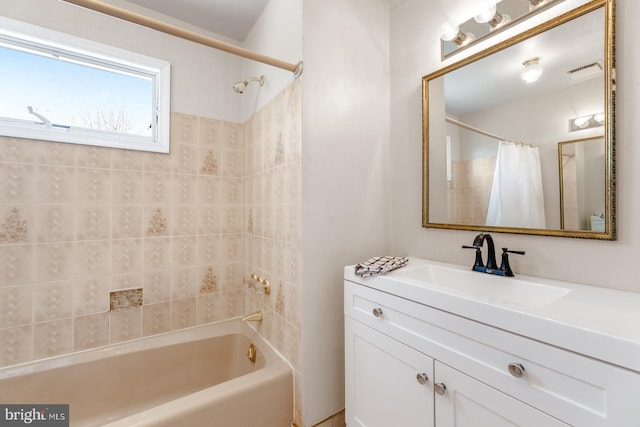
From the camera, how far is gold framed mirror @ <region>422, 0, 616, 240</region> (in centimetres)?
95

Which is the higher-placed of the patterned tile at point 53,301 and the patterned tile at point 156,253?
the patterned tile at point 156,253

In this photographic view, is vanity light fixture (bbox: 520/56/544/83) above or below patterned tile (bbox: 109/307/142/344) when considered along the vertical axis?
above

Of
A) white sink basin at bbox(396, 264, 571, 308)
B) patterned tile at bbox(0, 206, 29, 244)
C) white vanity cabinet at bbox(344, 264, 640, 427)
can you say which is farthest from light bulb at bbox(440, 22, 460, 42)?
patterned tile at bbox(0, 206, 29, 244)

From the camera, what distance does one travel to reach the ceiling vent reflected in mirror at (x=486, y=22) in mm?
1119

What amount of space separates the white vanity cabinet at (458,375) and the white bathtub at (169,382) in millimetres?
437

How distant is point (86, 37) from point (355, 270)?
2.02m

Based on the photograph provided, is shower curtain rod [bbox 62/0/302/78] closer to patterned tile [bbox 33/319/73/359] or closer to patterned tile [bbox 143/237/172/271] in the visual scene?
patterned tile [bbox 143/237/172/271]

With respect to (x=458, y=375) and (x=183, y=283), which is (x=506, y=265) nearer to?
(x=458, y=375)

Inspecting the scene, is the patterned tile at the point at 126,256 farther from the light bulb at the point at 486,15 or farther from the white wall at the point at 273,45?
the light bulb at the point at 486,15

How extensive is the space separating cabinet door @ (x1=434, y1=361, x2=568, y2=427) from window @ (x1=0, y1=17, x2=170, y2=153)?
6.40ft

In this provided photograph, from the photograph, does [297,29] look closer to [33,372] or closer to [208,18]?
[208,18]

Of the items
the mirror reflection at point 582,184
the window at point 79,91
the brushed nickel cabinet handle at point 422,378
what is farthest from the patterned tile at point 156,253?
the mirror reflection at point 582,184

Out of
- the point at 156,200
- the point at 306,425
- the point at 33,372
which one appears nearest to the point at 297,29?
the point at 156,200

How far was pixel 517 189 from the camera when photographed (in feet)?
3.84
